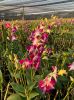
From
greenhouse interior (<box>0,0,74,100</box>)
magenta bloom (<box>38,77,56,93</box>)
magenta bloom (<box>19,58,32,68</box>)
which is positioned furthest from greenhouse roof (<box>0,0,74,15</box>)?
magenta bloom (<box>38,77,56,93</box>)

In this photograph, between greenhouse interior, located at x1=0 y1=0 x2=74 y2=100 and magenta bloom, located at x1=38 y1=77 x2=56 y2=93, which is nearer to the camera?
magenta bloom, located at x1=38 y1=77 x2=56 y2=93

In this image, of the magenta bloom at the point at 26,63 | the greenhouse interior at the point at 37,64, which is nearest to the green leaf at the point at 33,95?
the greenhouse interior at the point at 37,64

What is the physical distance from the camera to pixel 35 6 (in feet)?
45.6

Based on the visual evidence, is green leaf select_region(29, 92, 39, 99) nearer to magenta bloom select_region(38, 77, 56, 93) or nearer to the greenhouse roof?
magenta bloom select_region(38, 77, 56, 93)

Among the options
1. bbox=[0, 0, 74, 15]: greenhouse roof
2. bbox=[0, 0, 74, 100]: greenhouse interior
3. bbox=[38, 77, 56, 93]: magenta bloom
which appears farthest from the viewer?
bbox=[0, 0, 74, 15]: greenhouse roof

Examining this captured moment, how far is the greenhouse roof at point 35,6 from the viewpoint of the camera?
523 inches

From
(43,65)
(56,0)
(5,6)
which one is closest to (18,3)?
(5,6)

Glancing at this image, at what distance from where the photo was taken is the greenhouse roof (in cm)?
1330

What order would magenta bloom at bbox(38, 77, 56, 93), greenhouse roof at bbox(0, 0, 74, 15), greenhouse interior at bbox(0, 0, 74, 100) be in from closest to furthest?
magenta bloom at bbox(38, 77, 56, 93)
greenhouse interior at bbox(0, 0, 74, 100)
greenhouse roof at bbox(0, 0, 74, 15)

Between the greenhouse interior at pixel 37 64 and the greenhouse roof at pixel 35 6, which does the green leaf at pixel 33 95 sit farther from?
the greenhouse roof at pixel 35 6

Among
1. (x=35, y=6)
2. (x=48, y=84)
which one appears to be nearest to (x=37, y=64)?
(x=48, y=84)

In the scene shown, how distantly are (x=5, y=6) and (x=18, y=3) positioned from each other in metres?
0.73

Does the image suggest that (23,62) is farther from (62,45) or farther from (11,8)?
(11,8)

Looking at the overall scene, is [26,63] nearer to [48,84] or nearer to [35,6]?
[48,84]
